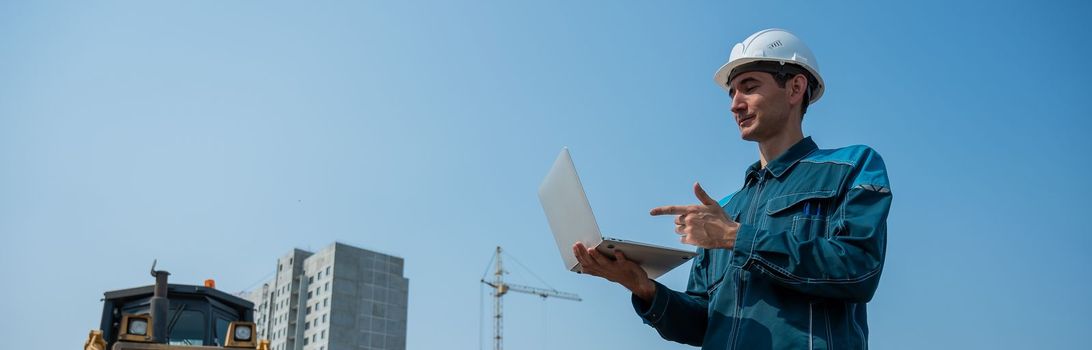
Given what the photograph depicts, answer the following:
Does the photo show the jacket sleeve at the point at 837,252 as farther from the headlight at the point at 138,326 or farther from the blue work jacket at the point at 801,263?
the headlight at the point at 138,326

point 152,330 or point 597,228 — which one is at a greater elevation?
point 152,330

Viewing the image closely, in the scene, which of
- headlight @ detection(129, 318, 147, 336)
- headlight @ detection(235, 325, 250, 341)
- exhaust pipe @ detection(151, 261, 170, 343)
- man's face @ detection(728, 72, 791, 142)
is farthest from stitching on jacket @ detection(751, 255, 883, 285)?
exhaust pipe @ detection(151, 261, 170, 343)

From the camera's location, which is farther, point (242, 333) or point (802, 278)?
point (242, 333)

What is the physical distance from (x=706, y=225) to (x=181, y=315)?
33.1 ft

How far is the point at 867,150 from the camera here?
3.54 metres

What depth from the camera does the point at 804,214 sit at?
345cm

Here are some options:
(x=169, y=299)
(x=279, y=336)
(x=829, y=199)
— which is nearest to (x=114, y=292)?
(x=169, y=299)

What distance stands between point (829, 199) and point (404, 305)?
138501mm

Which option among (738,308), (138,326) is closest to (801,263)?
(738,308)

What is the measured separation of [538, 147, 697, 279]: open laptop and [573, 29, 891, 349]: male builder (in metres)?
0.06

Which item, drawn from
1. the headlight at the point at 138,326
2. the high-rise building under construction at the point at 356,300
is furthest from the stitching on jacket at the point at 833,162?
the high-rise building under construction at the point at 356,300

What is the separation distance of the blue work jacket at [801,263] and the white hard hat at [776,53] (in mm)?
265

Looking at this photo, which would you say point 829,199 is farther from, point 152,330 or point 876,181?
point 152,330

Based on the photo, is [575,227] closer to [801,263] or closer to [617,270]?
[617,270]
